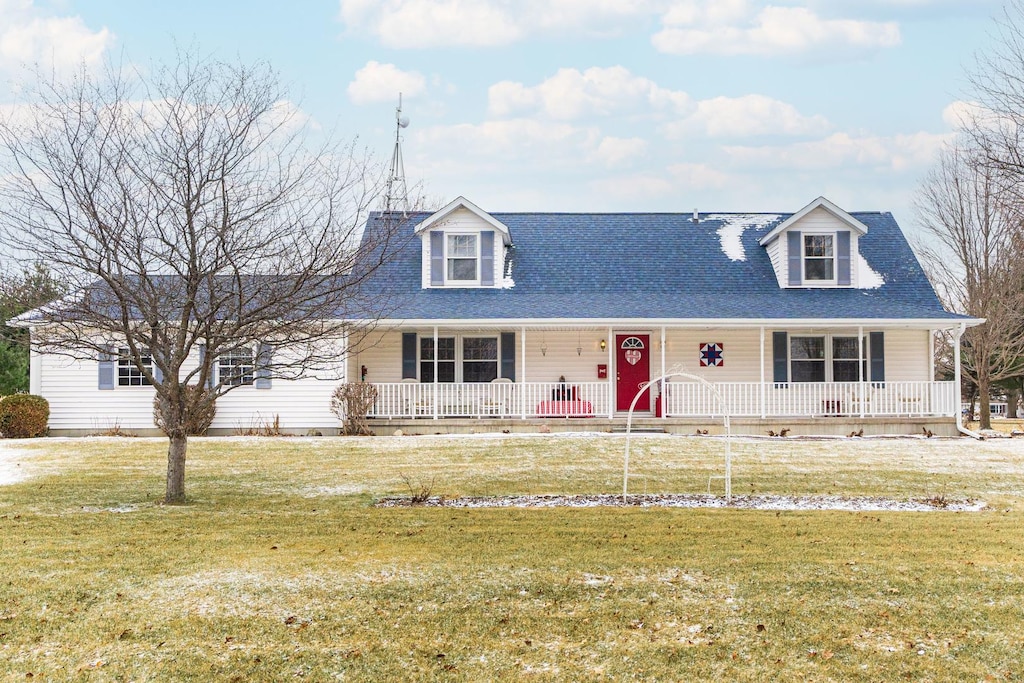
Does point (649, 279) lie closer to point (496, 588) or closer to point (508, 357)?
point (508, 357)

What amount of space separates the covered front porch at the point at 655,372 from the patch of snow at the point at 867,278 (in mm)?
1274

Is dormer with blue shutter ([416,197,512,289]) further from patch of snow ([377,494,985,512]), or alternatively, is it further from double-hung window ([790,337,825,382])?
patch of snow ([377,494,985,512])

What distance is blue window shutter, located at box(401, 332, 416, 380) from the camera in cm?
2105

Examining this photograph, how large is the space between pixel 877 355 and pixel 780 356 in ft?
7.29

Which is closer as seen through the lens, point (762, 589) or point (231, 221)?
point (762, 589)

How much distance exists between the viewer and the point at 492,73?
75.4 ft

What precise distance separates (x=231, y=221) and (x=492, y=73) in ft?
46.2

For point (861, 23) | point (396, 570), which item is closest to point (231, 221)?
point (396, 570)

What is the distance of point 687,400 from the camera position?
20359 millimetres

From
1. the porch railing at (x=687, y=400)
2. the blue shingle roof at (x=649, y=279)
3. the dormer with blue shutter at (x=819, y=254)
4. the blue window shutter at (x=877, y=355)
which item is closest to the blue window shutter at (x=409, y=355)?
the porch railing at (x=687, y=400)

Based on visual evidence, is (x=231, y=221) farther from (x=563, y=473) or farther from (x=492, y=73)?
(x=492, y=73)

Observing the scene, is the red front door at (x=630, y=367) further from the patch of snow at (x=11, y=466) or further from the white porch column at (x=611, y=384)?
the patch of snow at (x=11, y=466)

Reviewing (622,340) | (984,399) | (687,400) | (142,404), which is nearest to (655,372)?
(622,340)

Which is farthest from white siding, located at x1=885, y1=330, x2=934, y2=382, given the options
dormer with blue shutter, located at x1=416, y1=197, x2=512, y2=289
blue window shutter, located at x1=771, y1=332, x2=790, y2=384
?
dormer with blue shutter, located at x1=416, y1=197, x2=512, y2=289
